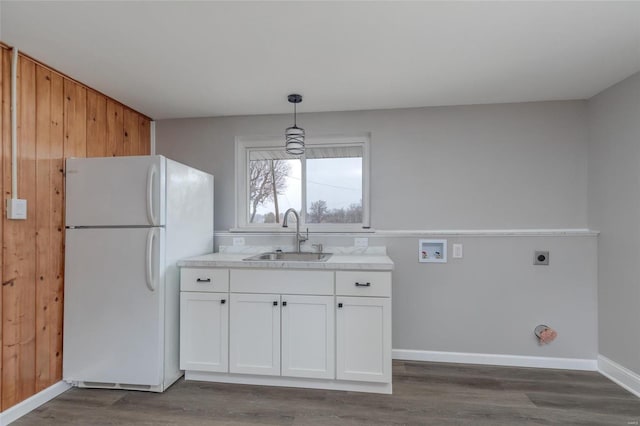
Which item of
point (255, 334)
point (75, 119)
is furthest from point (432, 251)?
point (75, 119)

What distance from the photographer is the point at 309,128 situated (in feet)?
10.2

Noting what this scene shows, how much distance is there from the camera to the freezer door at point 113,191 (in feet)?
7.57

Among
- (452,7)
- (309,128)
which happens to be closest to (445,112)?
(309,128)

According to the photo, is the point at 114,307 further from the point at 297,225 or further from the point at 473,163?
the point at 473,163

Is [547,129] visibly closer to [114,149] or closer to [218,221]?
[218,221]

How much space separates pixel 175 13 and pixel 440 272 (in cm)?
259

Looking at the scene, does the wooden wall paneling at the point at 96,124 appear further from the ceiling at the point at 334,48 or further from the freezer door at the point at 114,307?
the freezer door at the point at 114,307

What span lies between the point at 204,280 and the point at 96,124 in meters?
1.48

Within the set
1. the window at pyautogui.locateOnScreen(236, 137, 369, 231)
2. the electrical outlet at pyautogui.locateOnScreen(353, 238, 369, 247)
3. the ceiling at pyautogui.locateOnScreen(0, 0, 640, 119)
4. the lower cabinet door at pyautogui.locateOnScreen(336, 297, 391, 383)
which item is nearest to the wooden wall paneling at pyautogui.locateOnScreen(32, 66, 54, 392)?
the ceiling at pyautogui.locateOnScreen(0, 0, 640, 119)

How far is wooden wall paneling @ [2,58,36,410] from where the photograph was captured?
195 cm

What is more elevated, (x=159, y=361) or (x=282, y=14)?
(x=282, y=14)

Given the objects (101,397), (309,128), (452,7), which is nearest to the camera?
(452,7)

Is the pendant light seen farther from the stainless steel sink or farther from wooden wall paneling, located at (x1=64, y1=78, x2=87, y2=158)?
wooden wall paneling, located at (x1=64, y1=78, x2=87, y2=158)

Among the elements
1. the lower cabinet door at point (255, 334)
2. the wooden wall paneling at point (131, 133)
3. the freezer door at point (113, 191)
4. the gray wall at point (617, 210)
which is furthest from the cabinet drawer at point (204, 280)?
the gray wall at point (617, 210)
